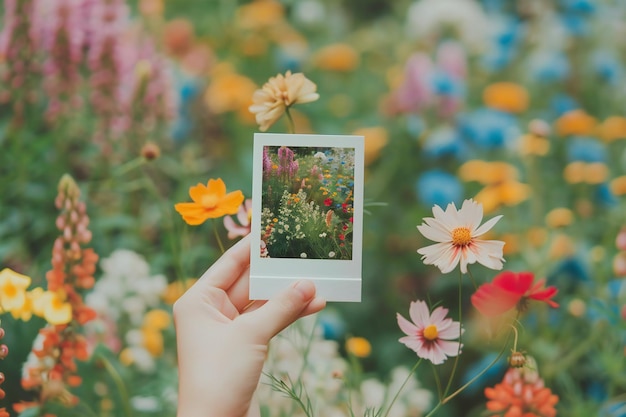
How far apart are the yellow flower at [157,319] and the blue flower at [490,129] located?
3.70 feet

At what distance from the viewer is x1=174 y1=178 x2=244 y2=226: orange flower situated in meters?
0.94

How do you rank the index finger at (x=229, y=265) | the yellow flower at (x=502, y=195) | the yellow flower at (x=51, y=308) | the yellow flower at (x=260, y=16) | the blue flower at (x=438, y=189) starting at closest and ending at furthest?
the index finger at (x=229, y=265) → the yellow flower at (x=51, y=308) → the yellow flower at (x=502, y=195) → the blue flower at (x=438, y=189) → the yellow flower at (x=260, y=16)

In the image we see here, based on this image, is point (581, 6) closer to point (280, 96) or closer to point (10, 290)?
point (280, 96)

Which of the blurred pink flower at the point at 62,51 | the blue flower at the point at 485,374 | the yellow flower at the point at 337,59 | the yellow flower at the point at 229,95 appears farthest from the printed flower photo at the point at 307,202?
the yellow flower at the point at 337,59

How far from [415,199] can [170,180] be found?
82 cm

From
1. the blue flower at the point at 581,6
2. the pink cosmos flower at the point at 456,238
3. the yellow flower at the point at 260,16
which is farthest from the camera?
the yellow flower at the point at 260,16

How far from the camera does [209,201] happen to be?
96cm

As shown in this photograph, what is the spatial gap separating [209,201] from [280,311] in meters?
0.19

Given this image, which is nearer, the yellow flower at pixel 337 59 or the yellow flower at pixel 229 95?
the yellow flower at pixel 229 95

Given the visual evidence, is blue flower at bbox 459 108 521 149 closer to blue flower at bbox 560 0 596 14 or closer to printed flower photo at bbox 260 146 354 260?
blue flower at bbox 560 0 596 14

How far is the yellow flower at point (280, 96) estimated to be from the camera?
942mm

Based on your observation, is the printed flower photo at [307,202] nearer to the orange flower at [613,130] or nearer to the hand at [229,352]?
the hand at [229,352]

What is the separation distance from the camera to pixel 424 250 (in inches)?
33.4

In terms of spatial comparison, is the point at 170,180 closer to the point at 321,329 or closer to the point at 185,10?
the point at 321,329
